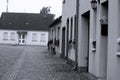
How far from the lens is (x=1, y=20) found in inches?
2704

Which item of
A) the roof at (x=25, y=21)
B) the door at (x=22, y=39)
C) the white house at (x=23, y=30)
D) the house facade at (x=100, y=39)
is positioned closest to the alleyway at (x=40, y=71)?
the house facade at (x=100, y=39)

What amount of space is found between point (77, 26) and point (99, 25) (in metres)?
5.23

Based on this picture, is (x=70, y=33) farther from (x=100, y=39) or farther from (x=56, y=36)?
(x=56, y=36)

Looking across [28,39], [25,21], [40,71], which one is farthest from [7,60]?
[25,21]

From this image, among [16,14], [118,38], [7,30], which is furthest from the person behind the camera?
[16,14]

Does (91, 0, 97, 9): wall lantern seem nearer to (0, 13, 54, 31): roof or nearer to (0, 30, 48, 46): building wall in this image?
(0, 30, 48, 46): building wall

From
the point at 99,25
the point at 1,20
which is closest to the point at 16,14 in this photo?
the point at 1,20

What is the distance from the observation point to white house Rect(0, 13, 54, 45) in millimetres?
64250

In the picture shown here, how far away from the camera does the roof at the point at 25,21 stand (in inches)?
2621

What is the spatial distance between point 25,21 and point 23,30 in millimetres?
4444

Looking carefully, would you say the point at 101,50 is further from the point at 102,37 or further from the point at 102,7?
the point at 102,7

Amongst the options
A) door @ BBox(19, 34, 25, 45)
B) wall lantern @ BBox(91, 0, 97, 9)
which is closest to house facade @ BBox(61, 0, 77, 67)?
wall lantern @ BBox(91, 0, 97, 9)

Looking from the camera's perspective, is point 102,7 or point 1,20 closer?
Answer: point 102,7

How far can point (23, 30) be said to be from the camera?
65.7 m
